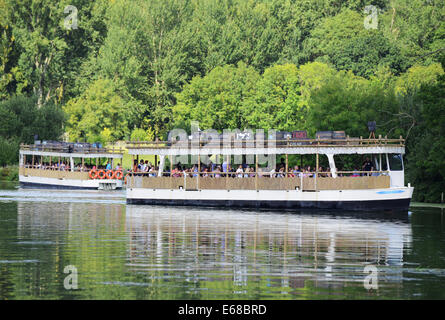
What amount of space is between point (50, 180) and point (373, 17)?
56.4 m

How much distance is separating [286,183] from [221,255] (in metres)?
25.5

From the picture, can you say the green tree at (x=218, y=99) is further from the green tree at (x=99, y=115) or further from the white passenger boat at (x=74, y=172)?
the white passenger boat at (x=74, y=172)

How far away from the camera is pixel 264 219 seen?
158ft

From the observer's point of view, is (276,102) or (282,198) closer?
(282,198)

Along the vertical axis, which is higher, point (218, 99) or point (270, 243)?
point (218, 99)

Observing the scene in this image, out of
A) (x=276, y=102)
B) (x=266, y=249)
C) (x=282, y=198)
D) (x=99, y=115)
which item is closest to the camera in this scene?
(x=266, y=249)

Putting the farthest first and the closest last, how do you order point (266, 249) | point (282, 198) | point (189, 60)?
point (189, 60) → point (282, 198) → point (266, 249)

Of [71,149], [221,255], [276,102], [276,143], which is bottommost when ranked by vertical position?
[221,255]

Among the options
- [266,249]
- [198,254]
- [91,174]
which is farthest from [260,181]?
[91,174]

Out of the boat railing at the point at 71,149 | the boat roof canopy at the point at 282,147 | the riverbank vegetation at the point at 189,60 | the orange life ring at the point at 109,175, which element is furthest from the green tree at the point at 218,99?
the boat roof canopy at the point at 282,147

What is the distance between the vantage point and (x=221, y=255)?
31.0 meters

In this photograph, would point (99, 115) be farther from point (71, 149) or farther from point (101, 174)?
point (101, 174)
